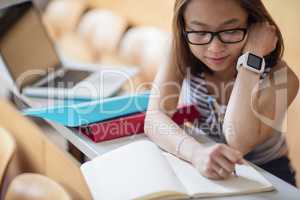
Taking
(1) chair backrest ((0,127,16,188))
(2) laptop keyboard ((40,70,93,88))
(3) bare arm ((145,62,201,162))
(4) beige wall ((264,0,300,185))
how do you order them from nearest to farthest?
(4) beige wall ((264,0,300,185))
(3) bare arm ((145,62,201,162))
(1) chair backrest ((0,127,16,188))
(2) laptop keyboard ((40,70,93,88))

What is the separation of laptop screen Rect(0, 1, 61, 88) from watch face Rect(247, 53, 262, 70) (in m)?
0.60

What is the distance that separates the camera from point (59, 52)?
133 cm

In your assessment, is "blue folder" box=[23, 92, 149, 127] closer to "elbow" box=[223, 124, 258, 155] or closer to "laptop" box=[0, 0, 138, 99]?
"laptop" box=[0, 0, 138, 99]

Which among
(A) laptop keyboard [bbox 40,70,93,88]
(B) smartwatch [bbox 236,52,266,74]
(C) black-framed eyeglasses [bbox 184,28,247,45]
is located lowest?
(A) laptop keyboard [bbox 40,70,93,88]

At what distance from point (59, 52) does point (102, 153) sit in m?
0.53

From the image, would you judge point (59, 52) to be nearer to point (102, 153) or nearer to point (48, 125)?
point (48, 125)

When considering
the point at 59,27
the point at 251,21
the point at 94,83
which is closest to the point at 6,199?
the point at 94,83

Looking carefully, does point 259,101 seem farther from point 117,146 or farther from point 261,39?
point 117,146

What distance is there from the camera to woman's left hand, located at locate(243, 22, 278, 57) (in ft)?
2.48

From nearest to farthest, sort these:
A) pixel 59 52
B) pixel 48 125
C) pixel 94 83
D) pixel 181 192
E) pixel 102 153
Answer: pixel 181 192 → pixel 102 153 → pixel 48 125 → pixel 94 83 → pixel 59 52

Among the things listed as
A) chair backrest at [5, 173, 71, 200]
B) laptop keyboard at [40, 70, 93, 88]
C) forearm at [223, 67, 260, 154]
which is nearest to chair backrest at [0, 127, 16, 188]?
chair backrest at [5, 173, 71, 200]

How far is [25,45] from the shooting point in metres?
1.21

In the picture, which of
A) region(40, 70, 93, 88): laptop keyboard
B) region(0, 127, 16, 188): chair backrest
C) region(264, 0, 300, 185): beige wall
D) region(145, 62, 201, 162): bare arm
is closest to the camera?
region(264, 0, 300, 185): beige wall

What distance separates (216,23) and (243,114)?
0.15 meters
